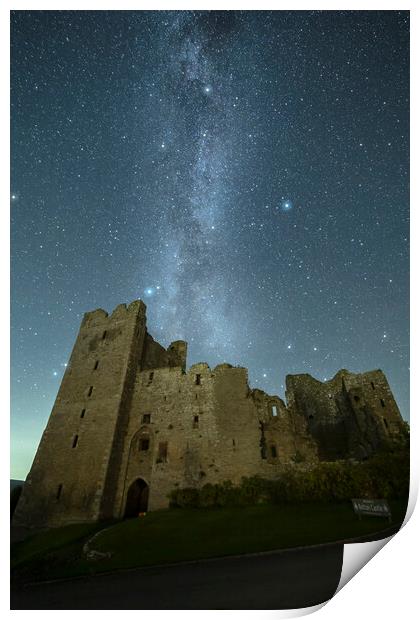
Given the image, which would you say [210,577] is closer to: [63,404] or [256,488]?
[256,488]

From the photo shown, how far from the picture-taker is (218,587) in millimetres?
6719

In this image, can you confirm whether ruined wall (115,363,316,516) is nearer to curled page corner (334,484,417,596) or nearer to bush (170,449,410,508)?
bush (170,449,410,508)

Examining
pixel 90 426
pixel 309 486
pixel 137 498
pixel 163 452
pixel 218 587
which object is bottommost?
pixel 218 587

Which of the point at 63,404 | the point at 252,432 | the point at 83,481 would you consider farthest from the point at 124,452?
the point at 252,432

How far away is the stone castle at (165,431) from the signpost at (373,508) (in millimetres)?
9182

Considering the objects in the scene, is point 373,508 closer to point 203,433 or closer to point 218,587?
point 218,587

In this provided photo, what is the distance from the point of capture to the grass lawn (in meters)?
9.94

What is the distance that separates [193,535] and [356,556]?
9.37m

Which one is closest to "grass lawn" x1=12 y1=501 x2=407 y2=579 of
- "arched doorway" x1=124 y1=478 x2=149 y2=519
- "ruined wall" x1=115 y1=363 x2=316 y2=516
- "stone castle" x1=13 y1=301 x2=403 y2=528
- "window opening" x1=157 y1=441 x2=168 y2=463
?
"stone castle" x1=13 y1=301 x2=403 y2=528

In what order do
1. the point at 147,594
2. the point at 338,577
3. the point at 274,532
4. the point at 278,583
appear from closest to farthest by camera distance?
1. the point at 338,577
2. the point at 278,583
3. the point at 147,594
4. the point at 274,532

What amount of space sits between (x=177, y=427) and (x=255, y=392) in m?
6.68

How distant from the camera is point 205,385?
25.1 m

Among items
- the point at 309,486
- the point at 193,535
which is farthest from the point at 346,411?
the point at 193,535
